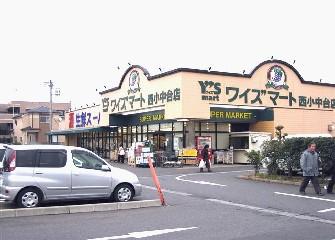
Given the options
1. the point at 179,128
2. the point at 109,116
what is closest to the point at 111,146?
the point at 109,116

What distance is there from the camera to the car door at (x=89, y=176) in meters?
12.8

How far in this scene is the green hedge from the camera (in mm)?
18531

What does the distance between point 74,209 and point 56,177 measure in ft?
3.69

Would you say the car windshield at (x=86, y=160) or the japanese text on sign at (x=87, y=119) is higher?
the japanese text on sign at (x=87, y=119)

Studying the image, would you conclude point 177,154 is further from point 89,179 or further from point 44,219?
point 44,219

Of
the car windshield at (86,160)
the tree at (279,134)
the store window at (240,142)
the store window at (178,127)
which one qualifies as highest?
the store window at (178,127)

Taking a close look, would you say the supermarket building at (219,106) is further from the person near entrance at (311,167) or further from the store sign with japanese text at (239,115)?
the person near entrance at (311,167)

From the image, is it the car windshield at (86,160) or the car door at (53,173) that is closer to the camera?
the car door at (53,173)

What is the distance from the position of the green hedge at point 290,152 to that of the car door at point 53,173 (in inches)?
414

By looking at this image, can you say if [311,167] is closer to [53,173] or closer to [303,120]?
[53,173]

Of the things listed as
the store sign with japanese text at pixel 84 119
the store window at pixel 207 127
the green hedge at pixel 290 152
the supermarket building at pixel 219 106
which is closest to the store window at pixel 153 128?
the supermarket building at pixel 219 106

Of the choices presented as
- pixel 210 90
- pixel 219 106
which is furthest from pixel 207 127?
pixel 210 90

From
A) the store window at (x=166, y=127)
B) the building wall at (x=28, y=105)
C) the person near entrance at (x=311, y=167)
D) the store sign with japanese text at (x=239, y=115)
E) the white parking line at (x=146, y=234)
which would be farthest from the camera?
the building wall at (x=28, y=105)

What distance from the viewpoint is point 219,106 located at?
34344mm
